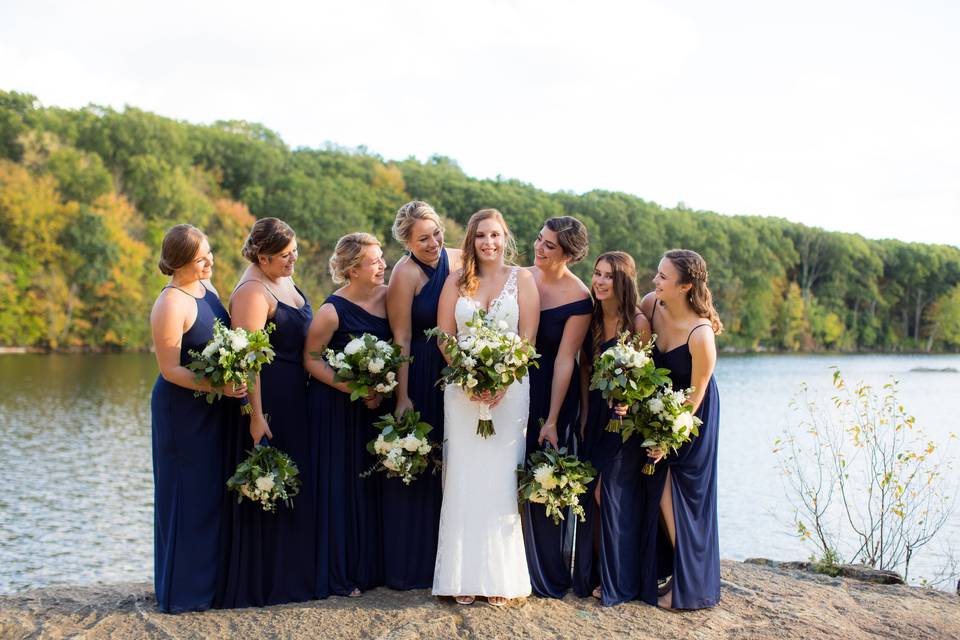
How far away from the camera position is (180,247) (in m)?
5.38

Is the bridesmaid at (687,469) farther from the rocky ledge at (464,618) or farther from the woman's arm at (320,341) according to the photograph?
the woman's arm at (320,341)

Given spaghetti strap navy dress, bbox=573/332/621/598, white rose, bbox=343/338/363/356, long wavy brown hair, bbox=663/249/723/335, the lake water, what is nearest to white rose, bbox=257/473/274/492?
white rose, bbox=343/338/363/356

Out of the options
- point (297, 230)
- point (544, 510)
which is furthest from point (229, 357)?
point (297, 230)

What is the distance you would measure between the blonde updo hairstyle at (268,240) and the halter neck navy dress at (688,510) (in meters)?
2.71

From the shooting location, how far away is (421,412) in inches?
241

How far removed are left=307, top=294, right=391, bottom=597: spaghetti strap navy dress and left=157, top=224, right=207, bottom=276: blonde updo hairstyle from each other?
39.7 inches

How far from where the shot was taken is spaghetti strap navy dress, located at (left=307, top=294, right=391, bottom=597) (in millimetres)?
5852

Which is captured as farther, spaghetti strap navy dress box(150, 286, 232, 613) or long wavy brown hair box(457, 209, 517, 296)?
long wavy brown hair box(457, 209, 517, 296)

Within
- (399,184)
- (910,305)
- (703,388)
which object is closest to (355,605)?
(703,388)

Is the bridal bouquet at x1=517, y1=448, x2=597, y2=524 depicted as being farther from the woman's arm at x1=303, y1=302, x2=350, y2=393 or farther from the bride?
the woman's arm at x1=303, y1=302, x2=350, y2=393

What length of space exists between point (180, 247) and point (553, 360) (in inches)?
105

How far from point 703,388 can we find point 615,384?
72 centimetres

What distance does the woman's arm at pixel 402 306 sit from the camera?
5980 millimetres

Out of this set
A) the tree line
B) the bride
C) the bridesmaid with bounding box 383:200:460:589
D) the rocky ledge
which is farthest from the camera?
the tree line
